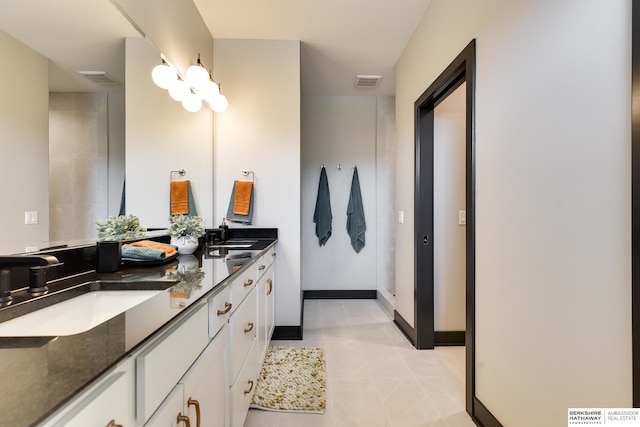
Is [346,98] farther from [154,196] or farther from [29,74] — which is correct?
→ [29,74]

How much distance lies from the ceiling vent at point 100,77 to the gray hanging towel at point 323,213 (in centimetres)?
268

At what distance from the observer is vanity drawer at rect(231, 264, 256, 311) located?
131cm

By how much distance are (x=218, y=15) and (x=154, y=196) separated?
1518 mm

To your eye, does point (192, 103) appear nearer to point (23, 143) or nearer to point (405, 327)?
point (23, 143)

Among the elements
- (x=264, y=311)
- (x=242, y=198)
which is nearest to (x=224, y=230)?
(x=242, y=198)

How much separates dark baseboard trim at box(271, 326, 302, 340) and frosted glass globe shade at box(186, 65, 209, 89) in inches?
81.6

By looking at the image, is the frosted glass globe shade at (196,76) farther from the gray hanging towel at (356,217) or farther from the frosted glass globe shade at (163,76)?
the gray hanging towel at (356,217)

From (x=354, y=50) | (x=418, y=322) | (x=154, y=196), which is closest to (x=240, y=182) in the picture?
(x=154, y=196)

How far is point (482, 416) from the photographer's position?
5.04 ft

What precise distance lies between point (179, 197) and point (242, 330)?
1.23 m

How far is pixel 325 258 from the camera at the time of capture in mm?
3938

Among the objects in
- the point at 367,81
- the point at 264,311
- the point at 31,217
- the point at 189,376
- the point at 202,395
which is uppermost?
the point at 367,81

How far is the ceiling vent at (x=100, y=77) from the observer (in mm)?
1224

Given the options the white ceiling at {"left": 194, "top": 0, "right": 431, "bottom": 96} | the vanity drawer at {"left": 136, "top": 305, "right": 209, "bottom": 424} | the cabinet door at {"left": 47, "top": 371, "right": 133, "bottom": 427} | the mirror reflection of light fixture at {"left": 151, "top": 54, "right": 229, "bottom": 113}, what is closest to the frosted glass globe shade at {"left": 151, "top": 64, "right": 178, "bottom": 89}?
the mirror reflection of light fixture at {"left": 151, "top": 54, "right": 229, "bottom": 113}
